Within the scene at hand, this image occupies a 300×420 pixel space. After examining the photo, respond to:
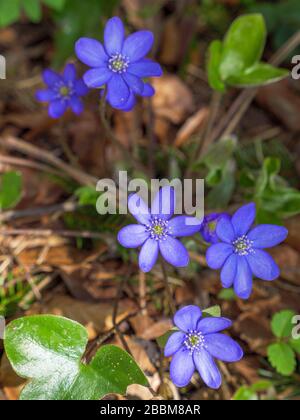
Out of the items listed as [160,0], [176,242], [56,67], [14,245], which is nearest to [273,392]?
[176,242]

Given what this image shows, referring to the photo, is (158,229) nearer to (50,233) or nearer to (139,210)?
(139,210)

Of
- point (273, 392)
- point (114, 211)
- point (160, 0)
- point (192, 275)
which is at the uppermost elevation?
point (160, 0)

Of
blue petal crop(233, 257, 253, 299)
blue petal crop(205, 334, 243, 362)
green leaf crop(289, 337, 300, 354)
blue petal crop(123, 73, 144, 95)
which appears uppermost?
blue petal crop(123, 73, 144, 95)

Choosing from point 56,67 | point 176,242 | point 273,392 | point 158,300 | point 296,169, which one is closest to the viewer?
point 176,242

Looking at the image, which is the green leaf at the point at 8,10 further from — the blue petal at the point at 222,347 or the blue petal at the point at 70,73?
the blue petal at the point at 222,347

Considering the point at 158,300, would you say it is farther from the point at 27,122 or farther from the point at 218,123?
the point at 27,122

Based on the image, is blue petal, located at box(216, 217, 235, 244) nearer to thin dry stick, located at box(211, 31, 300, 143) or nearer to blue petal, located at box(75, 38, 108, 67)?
blue petal, located at box(75, 38, 108, 67)

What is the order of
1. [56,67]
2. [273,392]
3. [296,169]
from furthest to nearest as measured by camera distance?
[56,67], [296,169], [273,392]

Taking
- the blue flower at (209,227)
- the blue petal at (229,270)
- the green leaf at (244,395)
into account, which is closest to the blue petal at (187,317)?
the blue petal at (229,270)

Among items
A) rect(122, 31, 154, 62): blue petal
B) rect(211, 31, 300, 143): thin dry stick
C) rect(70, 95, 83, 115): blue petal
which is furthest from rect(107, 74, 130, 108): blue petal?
rect(211, 31, 300, 143): thin dry stick
